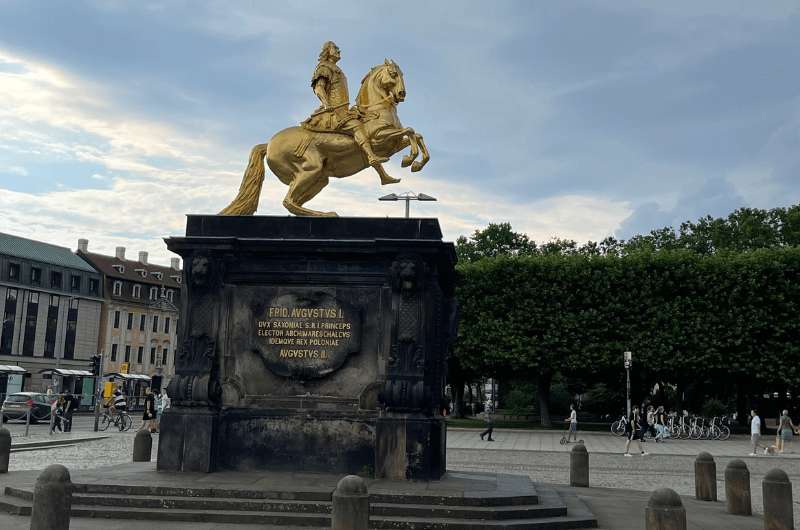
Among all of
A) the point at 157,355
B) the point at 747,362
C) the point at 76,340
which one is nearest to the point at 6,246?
the point at 76,340

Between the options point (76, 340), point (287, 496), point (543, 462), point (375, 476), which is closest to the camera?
point (287, 496)

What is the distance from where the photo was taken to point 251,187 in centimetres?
1480

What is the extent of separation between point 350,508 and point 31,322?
236 ft

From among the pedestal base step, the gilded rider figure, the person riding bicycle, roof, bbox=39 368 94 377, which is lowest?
the pedestal base step

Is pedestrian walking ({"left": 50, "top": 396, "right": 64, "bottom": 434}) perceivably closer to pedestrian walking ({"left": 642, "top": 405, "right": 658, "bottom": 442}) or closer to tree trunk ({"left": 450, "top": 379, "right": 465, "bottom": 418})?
pedestrian walking ({"left": 642, "top": 405, "right": 658, "bottom": 442})

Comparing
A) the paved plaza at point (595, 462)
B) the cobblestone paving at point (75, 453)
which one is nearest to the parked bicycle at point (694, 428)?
the paved plaza at point (595, 462)

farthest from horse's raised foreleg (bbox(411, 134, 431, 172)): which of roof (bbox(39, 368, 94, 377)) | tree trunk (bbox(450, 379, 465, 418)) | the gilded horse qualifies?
roof (bbox(39, 368, 94, 377))

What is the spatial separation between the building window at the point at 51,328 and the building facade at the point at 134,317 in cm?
582

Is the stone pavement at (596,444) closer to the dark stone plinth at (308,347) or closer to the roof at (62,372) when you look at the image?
the dark stone plinth at (308,347)

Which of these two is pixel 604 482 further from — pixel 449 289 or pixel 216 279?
pixel 216 279

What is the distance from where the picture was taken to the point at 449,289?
15070 mm

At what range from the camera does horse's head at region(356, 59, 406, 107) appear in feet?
48.3

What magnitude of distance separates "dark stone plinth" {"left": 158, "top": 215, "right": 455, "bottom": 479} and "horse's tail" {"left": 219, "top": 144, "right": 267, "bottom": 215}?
78cm

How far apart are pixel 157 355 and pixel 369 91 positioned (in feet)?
252
